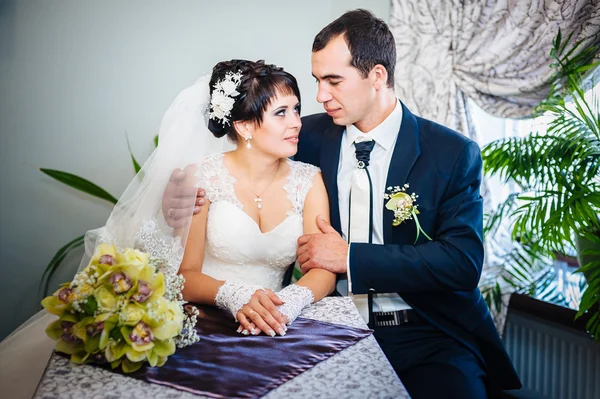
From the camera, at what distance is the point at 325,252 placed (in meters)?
2.26

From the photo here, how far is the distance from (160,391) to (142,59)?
2.85 meters

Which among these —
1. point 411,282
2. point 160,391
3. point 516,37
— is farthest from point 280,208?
point 516,37

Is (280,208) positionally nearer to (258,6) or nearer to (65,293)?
(65,293)

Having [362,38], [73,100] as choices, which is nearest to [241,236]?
[362,38]

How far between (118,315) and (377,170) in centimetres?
149

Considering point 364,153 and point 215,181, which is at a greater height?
point 364,153

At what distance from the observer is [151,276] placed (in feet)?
4.53

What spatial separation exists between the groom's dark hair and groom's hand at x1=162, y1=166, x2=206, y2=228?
34.8 inches

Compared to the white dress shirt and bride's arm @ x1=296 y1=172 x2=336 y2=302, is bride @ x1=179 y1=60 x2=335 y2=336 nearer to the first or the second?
bride's arm @ x1=296 y1=172 x2=336 y2=302

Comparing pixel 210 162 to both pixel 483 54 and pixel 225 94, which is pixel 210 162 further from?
pixel 483 54

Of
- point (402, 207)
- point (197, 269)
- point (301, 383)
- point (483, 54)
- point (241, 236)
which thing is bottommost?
point (301, 383)

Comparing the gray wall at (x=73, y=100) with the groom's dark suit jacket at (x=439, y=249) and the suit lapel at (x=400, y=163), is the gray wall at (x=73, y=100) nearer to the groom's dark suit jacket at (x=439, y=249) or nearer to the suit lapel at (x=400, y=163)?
the groom's dark suit jacket at (x=439, y=249)

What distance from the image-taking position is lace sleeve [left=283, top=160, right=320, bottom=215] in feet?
8.43

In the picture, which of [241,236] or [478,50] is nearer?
[241,236]
